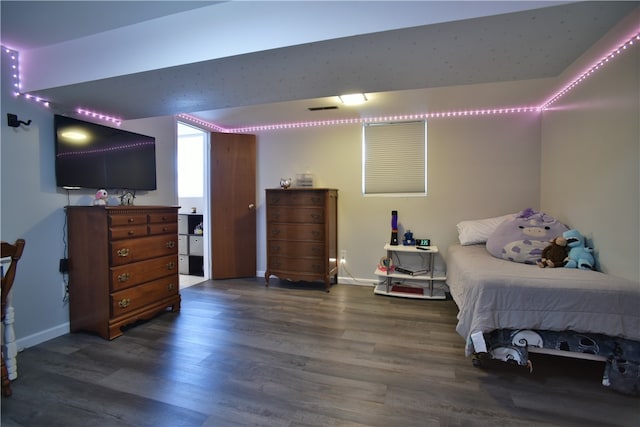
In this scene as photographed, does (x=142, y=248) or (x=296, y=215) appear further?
(x=296, y=215)

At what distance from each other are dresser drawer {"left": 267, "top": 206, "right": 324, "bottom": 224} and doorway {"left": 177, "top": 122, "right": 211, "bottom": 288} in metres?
1.03

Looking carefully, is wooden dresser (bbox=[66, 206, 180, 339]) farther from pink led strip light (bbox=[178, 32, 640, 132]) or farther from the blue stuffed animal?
the blue stuffed animal

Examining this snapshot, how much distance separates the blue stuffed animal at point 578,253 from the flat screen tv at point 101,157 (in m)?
3.79

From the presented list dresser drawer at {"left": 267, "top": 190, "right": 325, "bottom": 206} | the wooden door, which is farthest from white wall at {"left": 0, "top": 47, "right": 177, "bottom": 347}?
dresser drawer at {"left": 267, "top": 190, "right": 325, "bottom": 206}

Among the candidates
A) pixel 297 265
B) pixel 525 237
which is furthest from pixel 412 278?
pixel 297 265

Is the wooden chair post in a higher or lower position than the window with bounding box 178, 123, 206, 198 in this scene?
lower

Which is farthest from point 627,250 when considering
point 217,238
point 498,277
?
point 217,238

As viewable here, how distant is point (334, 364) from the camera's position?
1.96 meters

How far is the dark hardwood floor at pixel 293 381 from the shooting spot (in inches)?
58.1

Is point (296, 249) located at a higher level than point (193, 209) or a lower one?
lower

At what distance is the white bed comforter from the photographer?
1.65m

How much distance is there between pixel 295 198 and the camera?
367 cm

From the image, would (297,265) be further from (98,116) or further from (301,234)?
(98,116)

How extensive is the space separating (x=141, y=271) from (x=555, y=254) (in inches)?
133
